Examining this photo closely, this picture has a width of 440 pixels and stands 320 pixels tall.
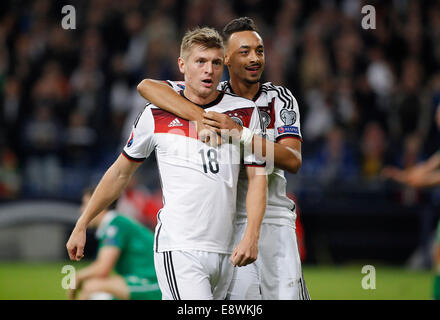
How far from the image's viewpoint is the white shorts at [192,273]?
366cm

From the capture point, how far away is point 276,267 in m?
4.26

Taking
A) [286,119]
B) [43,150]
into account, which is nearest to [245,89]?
[286,119]

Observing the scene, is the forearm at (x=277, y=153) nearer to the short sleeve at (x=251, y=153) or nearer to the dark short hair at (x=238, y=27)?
the short sleeve at (x=251, y=153)

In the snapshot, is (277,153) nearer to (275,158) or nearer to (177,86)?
(275,158)

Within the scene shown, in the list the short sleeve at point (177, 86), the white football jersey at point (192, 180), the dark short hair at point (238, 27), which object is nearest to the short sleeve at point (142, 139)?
the white football jersey at point (192, 180)

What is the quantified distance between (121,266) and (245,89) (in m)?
2.32

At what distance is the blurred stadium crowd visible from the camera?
38.6 ft

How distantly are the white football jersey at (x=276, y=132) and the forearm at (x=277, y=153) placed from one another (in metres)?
0.20

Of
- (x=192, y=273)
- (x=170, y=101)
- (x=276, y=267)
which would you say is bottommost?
(x=276, y=267)

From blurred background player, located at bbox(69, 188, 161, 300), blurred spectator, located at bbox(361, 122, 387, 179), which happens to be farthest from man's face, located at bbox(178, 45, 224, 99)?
blurred spectator, located at bbox(361, 122, 387, 179)

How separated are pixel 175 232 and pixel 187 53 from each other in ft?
3.41

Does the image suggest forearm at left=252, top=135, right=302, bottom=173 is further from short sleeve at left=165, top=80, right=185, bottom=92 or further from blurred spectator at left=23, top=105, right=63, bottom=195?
blurred spectator at left=23, top=105, right=63, bottom=195

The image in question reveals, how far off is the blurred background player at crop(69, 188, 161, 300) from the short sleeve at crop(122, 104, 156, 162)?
185 cm
